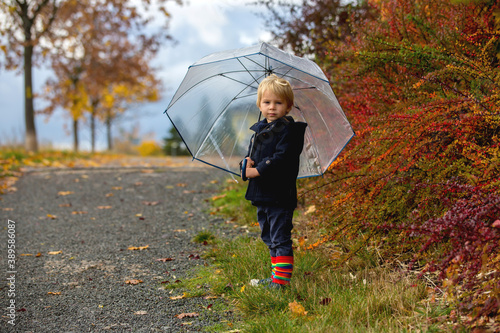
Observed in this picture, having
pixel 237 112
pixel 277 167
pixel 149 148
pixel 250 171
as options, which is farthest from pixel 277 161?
pixel 149 148

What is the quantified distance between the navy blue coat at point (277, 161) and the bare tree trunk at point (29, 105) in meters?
13.6

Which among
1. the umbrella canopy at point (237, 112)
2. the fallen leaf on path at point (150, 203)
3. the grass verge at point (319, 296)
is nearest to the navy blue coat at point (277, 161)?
the umbrella canopy at point (237, 112)

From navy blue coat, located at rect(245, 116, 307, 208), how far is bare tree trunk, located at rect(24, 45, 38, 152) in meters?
13.6

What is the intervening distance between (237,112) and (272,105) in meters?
0.72

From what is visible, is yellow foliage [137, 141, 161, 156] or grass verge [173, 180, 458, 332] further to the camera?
yellow foliage [137, 141, 161, 156]

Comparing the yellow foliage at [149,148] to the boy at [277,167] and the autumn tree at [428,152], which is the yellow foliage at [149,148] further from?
the boy at [277,167]

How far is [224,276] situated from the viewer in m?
3.65

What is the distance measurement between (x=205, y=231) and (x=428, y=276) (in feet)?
8.65

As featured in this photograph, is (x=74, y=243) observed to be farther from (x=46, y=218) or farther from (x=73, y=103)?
(x=73, y=103)

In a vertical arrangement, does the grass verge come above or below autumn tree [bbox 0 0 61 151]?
below

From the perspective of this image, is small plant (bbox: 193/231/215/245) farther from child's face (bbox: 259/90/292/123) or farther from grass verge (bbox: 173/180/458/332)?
child's face (bbox: 259/90/292/123)

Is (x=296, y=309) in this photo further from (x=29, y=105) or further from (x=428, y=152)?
(x=29, y=105)

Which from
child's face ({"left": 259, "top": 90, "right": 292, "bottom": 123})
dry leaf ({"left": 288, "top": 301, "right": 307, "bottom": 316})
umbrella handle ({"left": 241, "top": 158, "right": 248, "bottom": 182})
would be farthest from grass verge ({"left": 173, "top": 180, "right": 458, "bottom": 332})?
child's face ({"left": 259, "top": 90, "right": 292, "bottom": 123})

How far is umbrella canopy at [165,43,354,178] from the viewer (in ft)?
11.8
